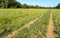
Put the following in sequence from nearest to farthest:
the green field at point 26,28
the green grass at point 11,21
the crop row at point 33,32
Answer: the crop row at point 33,32
the green field at point 26,28
the green grass at point 11,21

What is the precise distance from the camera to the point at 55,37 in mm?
10938

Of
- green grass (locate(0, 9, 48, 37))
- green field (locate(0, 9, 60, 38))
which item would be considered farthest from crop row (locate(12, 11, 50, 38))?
green grass (locate(0, 9, 48, 37))

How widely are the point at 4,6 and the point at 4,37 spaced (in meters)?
73.1

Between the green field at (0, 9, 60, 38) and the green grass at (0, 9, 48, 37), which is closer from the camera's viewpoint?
the green field at (0, 9, 60, 38)

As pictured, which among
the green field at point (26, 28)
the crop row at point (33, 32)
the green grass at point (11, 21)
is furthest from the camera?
the green grass at point (11, 21)

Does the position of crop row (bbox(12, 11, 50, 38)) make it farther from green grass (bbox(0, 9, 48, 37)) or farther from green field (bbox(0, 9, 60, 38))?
green grass (bbox(0, 9, 48, 37))

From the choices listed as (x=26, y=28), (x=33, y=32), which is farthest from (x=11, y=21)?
(x=33, y=32)

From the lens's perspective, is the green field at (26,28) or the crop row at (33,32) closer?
the crop row at (33,32)

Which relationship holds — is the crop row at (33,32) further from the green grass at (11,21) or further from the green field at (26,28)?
the green grass at (11,21)

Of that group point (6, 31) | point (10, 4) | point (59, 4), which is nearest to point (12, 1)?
point (10, 4)

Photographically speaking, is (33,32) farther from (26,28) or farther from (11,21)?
(11,21)

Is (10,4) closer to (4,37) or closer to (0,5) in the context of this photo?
(0,5)

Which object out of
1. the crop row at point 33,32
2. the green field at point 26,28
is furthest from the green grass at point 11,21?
the crop row at point 33,32

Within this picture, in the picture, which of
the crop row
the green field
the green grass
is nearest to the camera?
the crop row
